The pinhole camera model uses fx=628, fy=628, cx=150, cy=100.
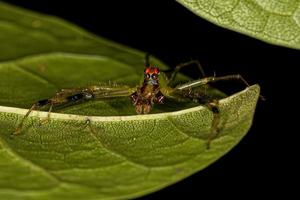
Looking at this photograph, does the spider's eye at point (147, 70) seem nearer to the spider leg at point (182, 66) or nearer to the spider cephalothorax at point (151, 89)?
the spider cephalothorax at point (151, 89)

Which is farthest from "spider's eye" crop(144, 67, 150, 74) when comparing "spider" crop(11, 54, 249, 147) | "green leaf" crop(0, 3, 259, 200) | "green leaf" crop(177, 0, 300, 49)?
"green leaf" crop(177, 0, 300, 49)

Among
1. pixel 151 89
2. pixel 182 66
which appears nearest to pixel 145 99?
pixel 151 89

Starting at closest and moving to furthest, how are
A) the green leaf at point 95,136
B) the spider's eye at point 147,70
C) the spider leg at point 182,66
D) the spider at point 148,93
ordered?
the green leaf at point 95,136
the spider at point 148,93
the spider's eye at point 147,70
the spider leg at point 182,66

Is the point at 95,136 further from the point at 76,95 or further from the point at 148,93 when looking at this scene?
the point at 148,93

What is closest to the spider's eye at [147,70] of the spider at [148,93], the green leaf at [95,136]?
the spider at [148,93]

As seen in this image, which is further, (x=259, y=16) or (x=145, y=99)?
(x=145, y=99)

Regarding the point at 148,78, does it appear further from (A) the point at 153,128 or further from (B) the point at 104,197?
(B) the point at 104,197

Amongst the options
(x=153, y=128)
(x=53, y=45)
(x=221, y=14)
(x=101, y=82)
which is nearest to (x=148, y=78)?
(x=101, y=82)

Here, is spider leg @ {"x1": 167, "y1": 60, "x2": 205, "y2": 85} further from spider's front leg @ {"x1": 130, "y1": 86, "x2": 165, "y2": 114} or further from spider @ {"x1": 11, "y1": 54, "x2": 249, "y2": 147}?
spider's front leg @ {"x1": 130, "y1": 86, "x2": 165, "y2": 114}
